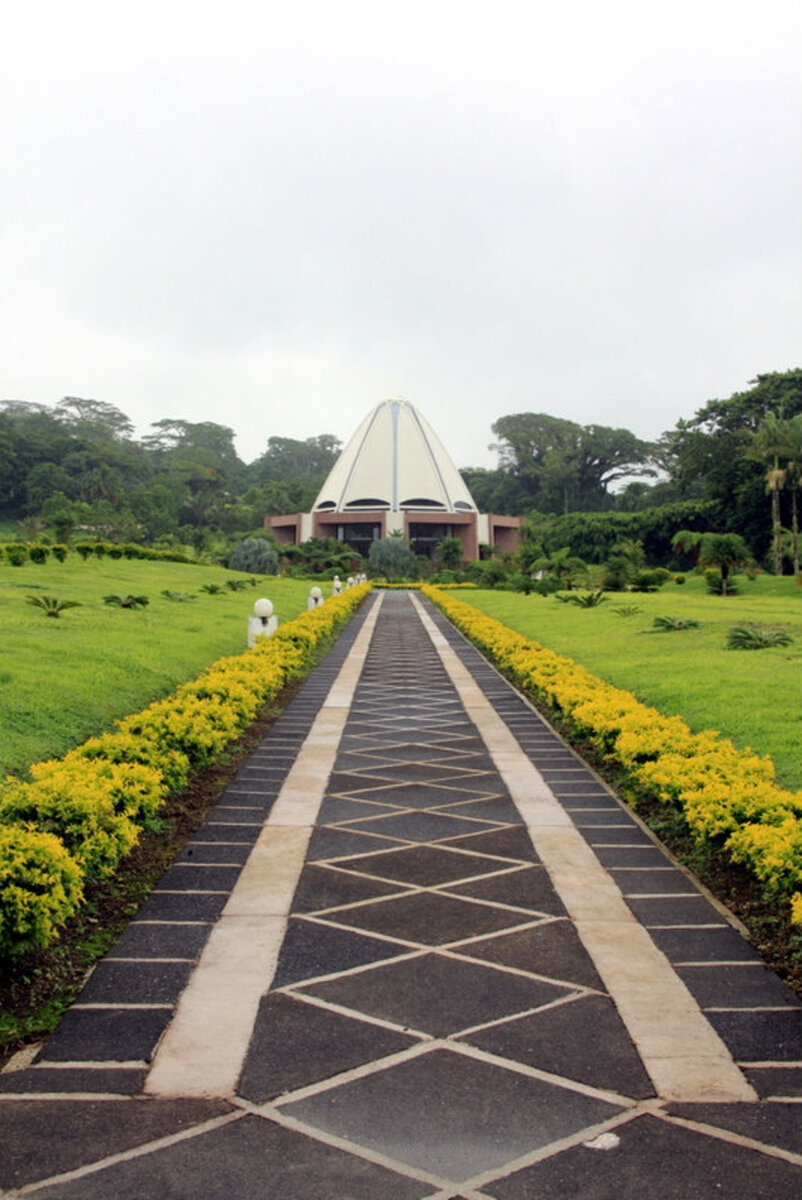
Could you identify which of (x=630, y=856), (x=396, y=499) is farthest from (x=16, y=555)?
(x=396, y=499)

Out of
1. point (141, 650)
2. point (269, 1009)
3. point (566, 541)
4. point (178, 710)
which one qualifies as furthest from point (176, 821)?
point (566, 541)

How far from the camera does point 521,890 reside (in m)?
3.76

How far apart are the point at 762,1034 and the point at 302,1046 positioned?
131cm

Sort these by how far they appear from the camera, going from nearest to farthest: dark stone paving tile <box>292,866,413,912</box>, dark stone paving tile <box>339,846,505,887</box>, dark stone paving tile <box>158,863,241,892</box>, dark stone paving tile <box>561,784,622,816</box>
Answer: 1. dark stone paving tile <box>292,866,413,912</box>
2. dark stone paving tile <box>158,863,241,892</box>
3. dark stone paving tile <box>339,846,505,887</box>
4. dark stone paving tile <box>561,784,622,816</box>

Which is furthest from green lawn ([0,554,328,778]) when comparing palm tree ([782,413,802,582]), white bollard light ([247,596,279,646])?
palm tree ([782,413,802,582])

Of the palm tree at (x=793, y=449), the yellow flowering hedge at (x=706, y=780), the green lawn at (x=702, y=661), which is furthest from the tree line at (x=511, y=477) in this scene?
the yellow flowering hedge at (x=706, y=780)

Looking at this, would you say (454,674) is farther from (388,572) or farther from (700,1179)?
(388,572)

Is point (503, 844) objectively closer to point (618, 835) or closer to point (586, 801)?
point (618, 835)

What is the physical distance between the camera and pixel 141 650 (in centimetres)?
1040

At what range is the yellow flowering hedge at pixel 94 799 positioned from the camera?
9.66 ft

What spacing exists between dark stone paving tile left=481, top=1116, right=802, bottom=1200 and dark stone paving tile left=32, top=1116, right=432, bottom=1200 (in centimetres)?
26

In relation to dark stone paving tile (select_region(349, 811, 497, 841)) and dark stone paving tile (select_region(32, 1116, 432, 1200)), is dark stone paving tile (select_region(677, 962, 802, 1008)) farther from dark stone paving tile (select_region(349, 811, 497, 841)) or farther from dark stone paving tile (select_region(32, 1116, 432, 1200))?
dark stone paving tile (select_region(349, 811, 497, 841))

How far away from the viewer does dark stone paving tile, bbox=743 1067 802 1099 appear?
2.36 metres

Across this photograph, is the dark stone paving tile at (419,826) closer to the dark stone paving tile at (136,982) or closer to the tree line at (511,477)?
the dark stone paving tile at (136,982)
